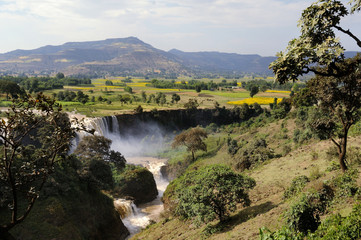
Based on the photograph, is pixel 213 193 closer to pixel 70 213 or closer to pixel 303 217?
pixel 303 217

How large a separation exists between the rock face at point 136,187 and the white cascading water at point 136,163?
940mm

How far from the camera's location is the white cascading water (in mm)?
25312

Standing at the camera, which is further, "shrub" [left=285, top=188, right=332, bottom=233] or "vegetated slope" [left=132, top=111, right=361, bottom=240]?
"vegetated slope" [left=132, top=111, right=361, bottom=240]

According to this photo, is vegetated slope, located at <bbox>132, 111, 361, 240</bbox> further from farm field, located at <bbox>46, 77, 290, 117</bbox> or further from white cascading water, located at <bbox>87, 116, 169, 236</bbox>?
farm field, located at <bbox>46, 77, 290, 117</bbox>

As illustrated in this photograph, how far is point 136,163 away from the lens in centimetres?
4400

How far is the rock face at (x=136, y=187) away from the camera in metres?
29.4

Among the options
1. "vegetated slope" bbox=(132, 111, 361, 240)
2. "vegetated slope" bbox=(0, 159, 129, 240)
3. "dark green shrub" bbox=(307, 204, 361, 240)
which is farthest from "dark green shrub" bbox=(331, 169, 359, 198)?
"vegetated slope" bbox=(0, 159, 129, 240)

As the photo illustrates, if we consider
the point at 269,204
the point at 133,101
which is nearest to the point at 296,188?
the point at 269,204

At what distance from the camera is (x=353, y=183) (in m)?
9.97

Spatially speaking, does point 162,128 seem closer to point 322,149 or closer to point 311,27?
point 322,149

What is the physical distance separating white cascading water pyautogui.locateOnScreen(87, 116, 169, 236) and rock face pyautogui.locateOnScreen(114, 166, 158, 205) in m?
0.94

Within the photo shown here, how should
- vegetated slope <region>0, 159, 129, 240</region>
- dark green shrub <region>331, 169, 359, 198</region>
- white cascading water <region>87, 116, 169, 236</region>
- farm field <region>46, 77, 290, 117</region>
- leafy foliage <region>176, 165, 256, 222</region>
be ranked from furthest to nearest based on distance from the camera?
farm field <region>46, 77, 290, 117</region>
white cascading water <region>87, 116, 169, 236</region>
vegetated slope <region>0, 159, 129, 240</region>
leafy foliage <region>176, 165, 256, 222</region>
dark green shrub <region>331, 169, 359, 198</region>

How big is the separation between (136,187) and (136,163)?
14.0 metres

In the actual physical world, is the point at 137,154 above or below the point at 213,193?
below
